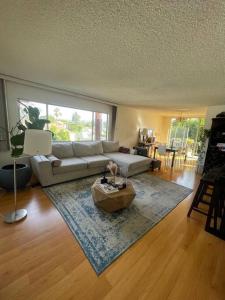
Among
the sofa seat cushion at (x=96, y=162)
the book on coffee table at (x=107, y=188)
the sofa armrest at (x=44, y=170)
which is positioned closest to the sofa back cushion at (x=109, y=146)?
the sofa seat cushion at (x=96, y=162)

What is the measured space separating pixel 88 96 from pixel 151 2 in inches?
132

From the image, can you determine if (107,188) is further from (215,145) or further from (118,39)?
(215,145)

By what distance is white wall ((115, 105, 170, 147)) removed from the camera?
5.61m

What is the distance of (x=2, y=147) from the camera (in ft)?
9.77

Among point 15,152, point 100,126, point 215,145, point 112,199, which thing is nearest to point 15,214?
point 15,152

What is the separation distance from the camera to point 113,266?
4.43 feet

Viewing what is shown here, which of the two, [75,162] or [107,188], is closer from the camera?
[107,188]

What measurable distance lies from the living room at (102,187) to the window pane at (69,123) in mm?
581

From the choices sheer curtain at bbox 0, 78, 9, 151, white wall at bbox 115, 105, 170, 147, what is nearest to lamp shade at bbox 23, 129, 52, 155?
sheer curtain at bbox 0, 78, 9, 151

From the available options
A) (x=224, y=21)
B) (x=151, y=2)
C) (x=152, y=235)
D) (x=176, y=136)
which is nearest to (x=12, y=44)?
(x=151, y=2)

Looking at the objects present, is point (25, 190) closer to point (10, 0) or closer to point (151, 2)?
point (10, 0)

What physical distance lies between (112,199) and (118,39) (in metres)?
1.95

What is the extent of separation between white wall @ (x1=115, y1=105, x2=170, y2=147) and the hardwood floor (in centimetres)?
423

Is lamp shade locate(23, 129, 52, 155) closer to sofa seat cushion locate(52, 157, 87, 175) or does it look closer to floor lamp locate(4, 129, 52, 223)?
floor lamp locate(4, 129, 52, 223)
